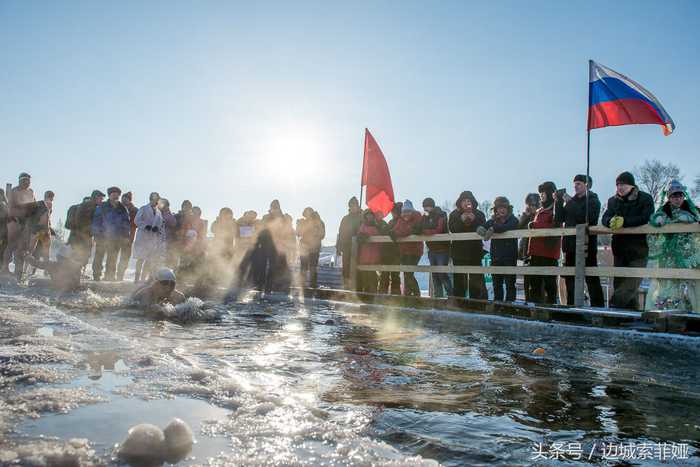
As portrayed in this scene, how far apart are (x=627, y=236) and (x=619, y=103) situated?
97.6 inches

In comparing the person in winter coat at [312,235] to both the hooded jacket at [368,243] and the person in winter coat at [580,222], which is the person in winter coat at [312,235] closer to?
the hooded jacket at [368,243]

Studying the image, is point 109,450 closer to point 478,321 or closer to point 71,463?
point 71,463

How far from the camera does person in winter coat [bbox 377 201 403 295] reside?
12.7m

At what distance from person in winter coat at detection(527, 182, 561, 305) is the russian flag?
1488 mm

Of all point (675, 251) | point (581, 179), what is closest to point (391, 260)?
point (581, 179)

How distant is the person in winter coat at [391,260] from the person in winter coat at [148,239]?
635 centimetres

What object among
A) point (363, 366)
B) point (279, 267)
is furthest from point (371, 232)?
point (363, 366)

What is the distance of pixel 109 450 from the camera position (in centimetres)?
232

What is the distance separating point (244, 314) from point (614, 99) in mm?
7476

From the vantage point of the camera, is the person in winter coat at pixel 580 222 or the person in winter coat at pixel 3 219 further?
the person in winter coat at pixel 3 219

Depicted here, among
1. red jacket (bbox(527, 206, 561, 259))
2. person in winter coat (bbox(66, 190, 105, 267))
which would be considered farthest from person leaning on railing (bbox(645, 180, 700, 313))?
person in winter coat (bbox(66, 190, 105, 267))

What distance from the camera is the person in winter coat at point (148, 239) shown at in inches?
558

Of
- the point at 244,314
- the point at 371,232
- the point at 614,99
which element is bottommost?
the point at 244,314

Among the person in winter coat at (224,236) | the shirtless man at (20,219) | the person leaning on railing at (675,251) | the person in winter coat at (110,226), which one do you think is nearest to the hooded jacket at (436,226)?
the person leaning on railing at (675,251)
